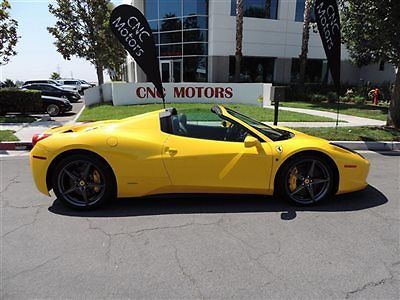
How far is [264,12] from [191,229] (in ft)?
74.0

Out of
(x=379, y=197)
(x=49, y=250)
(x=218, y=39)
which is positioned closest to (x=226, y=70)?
(x=218, y=39)

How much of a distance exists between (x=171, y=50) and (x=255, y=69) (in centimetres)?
637

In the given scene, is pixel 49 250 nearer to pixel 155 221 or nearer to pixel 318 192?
pixel 155 221

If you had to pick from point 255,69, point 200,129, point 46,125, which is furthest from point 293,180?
point 255,69

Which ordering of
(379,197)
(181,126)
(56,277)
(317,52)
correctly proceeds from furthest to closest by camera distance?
(317,52), (379,197), (181,126), (56,277)

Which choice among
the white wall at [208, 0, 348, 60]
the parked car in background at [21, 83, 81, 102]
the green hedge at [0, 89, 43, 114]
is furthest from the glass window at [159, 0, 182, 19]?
the green hedge at [0, 89, 43, 114]

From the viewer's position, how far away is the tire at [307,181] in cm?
396

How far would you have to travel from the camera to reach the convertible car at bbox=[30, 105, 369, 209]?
12.5ft

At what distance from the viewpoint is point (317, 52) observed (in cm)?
2441

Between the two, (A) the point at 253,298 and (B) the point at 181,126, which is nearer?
(A) the point at 253,298

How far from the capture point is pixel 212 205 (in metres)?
4.06

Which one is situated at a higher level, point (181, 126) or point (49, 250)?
point (181, 126)

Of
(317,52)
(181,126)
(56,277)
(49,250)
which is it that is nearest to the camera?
(56,277)

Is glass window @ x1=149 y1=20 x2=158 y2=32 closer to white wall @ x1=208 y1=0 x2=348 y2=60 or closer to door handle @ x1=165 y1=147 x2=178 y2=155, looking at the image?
white wall @ x1=208 y1=0 x2=348 y2=60
